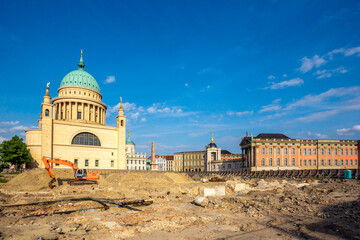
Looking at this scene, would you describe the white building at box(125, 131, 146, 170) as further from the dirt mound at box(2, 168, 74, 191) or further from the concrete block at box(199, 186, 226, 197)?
the concrete block at box(199, 186, 226, 197)

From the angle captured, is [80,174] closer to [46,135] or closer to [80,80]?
[46,135]

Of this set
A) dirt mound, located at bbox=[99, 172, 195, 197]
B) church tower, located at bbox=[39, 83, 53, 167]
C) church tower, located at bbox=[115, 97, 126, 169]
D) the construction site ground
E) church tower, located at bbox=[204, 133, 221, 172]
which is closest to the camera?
the construction site ground

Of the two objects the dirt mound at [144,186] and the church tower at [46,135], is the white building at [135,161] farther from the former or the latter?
the dirt mound at [144,186]

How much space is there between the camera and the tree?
51.7 m

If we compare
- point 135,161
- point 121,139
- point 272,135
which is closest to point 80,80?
point 121,139

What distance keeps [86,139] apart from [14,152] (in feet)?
55.3

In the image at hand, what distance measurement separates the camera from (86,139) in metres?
65.6

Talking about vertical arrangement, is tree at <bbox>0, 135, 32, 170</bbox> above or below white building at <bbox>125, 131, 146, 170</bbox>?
above

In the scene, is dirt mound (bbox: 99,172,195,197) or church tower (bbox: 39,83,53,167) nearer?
dirt mound (bbox: 99,172,195,197)

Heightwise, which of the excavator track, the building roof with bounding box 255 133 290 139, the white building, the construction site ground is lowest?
the white building

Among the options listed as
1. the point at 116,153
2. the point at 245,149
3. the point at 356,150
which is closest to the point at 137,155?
the point at 116,153

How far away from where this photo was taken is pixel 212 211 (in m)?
16.2

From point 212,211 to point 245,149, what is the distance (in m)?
67.3

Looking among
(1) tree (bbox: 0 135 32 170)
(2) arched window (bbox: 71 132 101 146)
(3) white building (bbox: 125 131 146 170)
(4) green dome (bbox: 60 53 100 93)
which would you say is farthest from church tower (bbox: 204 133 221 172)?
(1) tree (bbox: 0 135 32 170)
